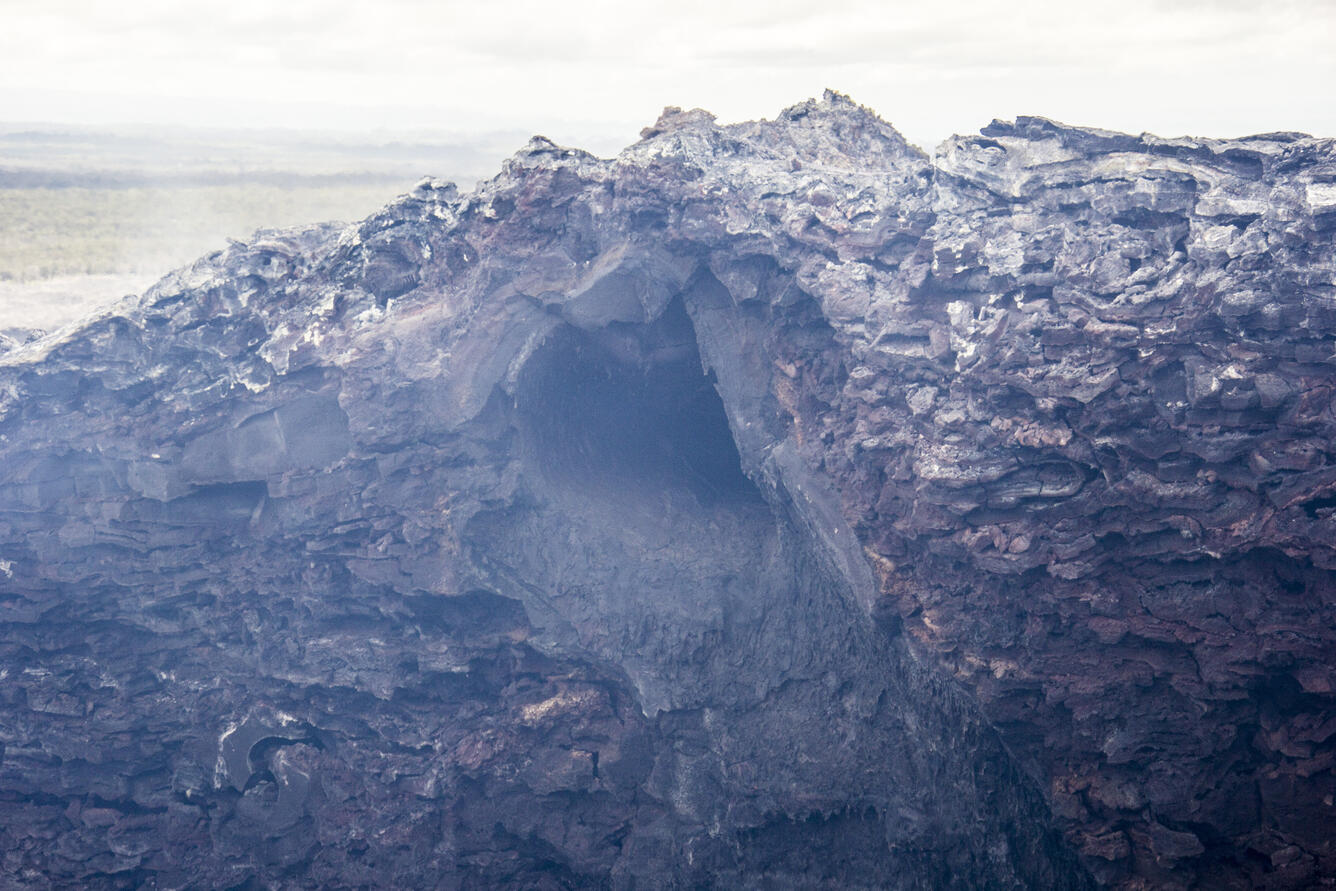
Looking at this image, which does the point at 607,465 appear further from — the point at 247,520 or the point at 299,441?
the point at 247,520

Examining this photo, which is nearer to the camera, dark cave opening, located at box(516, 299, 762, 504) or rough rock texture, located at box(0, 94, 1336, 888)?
rough rock texture, located at box(0, 94, 1336, 888)

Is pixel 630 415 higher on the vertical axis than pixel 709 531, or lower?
higher

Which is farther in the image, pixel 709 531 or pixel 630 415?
pixel 630 415

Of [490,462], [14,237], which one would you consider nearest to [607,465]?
[490,462]

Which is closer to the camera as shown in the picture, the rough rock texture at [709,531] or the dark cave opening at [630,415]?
the rough rock texture at [709,531]
